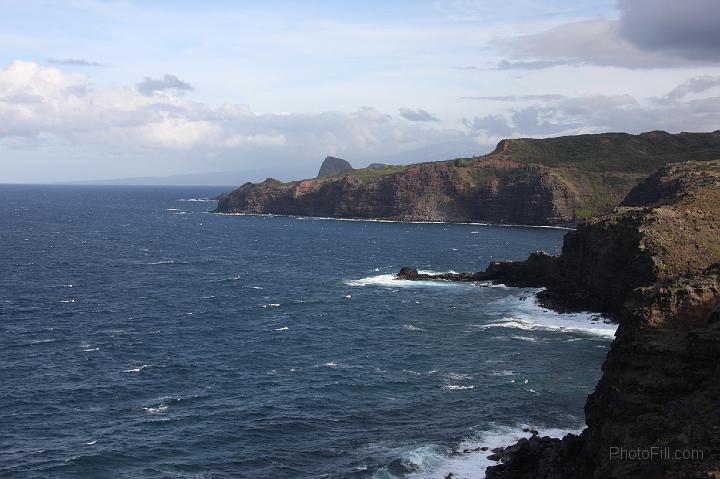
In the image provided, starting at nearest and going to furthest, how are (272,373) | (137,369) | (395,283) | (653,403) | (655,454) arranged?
(655,454)
(653,403)
(137,369)
(272,373)
(395,283)

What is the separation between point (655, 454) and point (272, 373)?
4374cm

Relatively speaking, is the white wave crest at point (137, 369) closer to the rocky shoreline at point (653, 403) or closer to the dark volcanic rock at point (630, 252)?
the rocky shoreline at point (653, 403)

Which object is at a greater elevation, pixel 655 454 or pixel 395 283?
pixel 655 454

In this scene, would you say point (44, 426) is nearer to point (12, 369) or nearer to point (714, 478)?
point (12, 369)

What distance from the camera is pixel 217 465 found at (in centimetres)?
4994

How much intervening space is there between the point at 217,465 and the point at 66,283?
81.0 metres

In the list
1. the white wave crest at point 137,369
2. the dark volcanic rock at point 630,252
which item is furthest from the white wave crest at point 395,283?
the white wave crest at point 137,369

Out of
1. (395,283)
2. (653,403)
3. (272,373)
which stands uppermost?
(653,403)

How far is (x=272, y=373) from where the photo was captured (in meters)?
71.3

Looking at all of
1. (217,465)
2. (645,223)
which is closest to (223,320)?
(217,465)

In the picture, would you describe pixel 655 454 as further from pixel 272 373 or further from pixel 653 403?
pixel 272 373

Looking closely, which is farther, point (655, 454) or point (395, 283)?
point (395, 283)

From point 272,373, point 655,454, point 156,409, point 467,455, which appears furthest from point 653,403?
point 156,409

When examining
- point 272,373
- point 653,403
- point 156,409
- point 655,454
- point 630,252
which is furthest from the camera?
point 630,252
